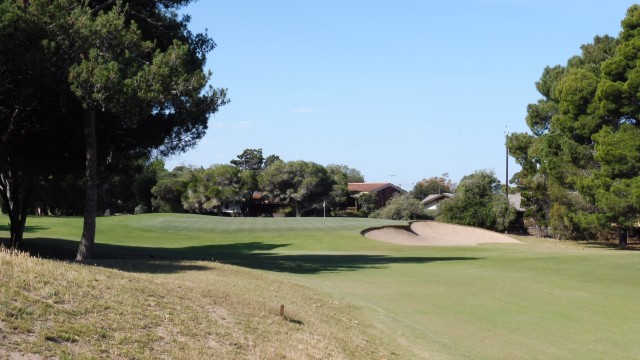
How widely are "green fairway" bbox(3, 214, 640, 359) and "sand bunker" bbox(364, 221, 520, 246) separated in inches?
198

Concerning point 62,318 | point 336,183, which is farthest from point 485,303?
point 336,183

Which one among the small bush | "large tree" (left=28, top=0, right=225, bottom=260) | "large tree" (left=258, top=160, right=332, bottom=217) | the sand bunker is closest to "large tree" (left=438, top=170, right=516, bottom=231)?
the sand bunker

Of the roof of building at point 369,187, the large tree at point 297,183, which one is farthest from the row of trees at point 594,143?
the roof of building at point 369,187

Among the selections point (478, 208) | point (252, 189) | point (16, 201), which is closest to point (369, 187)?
point (252, 189)

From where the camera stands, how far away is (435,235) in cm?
6006

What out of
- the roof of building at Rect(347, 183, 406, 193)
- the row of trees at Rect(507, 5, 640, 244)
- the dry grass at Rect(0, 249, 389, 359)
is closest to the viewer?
the dry grass at Rect(0, 249, 389, 359)

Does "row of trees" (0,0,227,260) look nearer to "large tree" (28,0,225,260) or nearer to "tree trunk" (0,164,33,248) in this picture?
"large tree" (28,0,225,260)

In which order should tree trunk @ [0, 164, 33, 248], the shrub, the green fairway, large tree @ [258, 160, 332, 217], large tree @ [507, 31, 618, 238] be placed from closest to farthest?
the green fairway → tree trunk @ [0, 164, 33, 248] → large tree @ [507, 31, 618, 238] → the shrub → large tree @ [258, 160, 332, 217]

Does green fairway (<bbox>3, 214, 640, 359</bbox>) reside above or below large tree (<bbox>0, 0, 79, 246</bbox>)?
below

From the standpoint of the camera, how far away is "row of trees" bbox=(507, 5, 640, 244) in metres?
43.8

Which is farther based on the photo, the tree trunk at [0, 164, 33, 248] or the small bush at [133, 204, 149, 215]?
the small bush at [133, 204, 149, 215]

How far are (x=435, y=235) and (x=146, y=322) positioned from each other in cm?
5227

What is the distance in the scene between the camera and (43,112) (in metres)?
26.0

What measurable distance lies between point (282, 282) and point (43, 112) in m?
12.8
